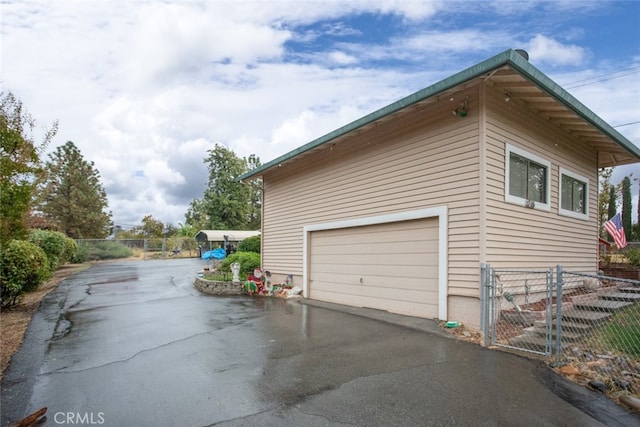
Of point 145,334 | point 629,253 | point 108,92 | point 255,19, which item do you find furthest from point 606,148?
point 108,92

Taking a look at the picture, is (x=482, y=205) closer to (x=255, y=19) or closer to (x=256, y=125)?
(x=255, y=19)

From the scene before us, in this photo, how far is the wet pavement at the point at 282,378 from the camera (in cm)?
308

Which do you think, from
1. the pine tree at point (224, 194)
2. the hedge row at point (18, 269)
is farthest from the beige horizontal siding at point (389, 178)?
the pine tree at point (224, 194)

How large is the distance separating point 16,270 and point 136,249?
99.9 ft

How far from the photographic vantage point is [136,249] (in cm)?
3566

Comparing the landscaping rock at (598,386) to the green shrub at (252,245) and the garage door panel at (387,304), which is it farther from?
the green shrub at (252,245)

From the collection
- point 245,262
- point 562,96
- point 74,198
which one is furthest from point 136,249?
point 562,96

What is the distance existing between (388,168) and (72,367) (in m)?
6.50

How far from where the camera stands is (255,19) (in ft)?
28.0

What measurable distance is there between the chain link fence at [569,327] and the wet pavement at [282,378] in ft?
1.17

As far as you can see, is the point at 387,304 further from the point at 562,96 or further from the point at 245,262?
the point at 245,262

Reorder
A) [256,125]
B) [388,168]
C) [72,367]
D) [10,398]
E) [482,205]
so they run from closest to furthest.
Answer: [10,398] → [72,367] → [482,205] → [388,168] → [256,125]

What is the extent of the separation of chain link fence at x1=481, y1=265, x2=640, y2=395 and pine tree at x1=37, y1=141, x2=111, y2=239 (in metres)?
37.8

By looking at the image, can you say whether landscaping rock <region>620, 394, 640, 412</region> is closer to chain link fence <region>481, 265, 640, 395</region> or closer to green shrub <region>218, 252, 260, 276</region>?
chain link fence <region>481, 265, 640, 395</region>
